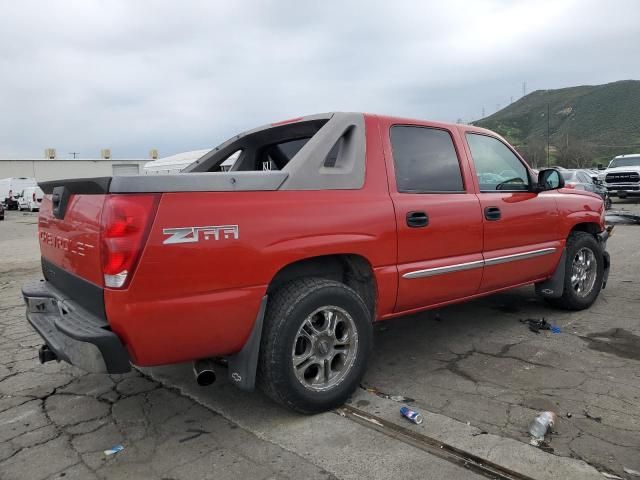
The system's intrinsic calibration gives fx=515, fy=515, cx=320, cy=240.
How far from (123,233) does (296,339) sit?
3.74 feet

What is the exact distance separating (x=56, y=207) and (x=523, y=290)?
5.34 metres

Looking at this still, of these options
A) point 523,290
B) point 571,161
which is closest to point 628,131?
point 571,161

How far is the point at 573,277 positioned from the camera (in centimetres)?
529

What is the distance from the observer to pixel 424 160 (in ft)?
12.7

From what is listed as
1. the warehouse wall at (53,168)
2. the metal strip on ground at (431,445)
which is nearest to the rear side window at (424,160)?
the metal strip on ground at (431,445)

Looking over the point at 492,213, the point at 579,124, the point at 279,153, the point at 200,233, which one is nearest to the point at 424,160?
the point at 492,213

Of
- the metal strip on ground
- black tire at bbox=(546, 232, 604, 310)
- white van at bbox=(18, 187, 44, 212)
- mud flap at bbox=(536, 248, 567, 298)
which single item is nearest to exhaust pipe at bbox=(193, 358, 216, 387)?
the metal strip on ground

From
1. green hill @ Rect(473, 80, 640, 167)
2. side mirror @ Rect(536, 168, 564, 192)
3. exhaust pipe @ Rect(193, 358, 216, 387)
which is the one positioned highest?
green hill @ Rect(473, 80, 640, 167)

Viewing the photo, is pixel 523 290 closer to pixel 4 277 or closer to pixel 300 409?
pixel 300 409

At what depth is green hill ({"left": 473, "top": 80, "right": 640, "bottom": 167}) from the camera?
211ft

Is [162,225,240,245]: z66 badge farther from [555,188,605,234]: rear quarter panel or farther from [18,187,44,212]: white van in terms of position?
[18,187,44,212]: white van

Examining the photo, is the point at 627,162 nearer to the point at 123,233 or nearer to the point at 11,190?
the point at 123,233

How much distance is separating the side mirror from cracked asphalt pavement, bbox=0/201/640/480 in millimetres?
1326

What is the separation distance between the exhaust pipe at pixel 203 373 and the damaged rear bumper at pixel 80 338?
15.8 inches
